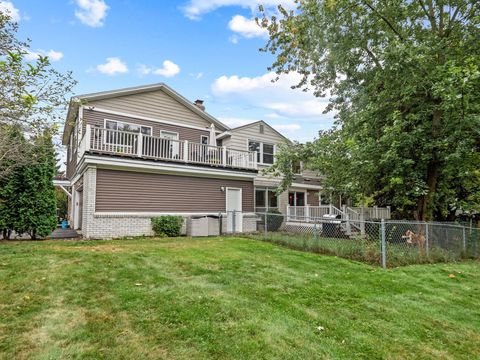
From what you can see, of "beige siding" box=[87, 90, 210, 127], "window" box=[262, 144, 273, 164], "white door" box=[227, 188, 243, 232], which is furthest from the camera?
"window" box=[262, 144, 273, 164]

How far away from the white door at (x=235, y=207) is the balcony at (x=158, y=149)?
1.32 meters

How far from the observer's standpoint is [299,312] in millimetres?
4117

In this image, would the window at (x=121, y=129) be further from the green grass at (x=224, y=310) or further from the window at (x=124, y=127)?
the green grass at (x=224, y=310)

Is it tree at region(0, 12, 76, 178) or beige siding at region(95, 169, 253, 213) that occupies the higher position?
tree at region(0, 12, 76, 178)

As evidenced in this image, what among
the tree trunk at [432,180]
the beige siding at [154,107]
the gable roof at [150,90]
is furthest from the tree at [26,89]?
the tree trunk at [432,180]

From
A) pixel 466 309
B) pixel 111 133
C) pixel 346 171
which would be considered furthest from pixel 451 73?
pixel 111 133

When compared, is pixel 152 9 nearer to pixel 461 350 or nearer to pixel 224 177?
pixel 224 177

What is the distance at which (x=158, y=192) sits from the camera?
43.1ft

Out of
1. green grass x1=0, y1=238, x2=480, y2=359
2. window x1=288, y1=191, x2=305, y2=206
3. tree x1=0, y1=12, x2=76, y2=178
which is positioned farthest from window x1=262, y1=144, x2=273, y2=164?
tree x1=0, y1=12, x2=76, y2=178

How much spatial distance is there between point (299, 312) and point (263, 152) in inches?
620

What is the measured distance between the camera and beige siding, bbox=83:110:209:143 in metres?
13.9

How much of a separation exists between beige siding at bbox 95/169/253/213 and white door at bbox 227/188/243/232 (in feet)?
0.87

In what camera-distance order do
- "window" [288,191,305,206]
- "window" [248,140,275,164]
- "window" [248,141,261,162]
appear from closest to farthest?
1. "window" [248,141,261,162]
2. "window" [248,140,275,164]
3. "window" [288,191,305,206]

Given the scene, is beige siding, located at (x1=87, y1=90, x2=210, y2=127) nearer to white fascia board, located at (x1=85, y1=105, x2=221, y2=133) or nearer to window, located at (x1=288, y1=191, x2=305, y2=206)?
white fascia board, located at (x1=85, y1=105, x2=221, y2=133)
